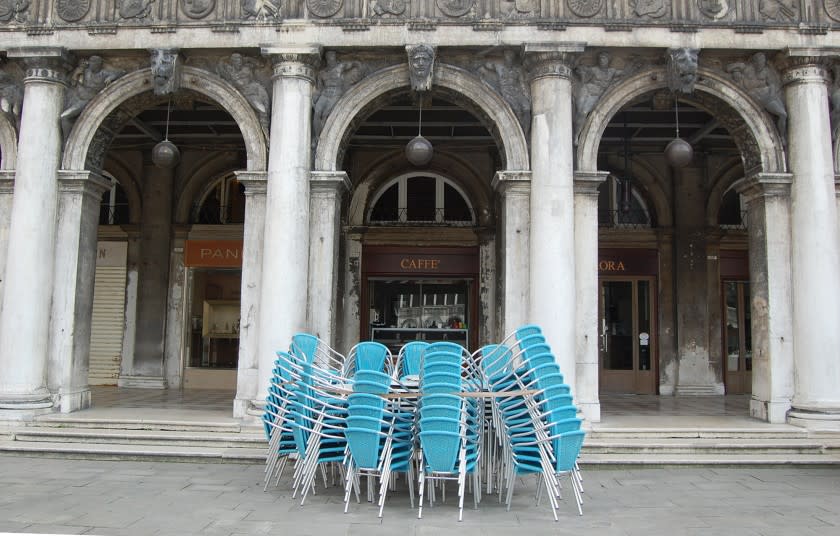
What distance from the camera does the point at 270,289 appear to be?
8.81 metres

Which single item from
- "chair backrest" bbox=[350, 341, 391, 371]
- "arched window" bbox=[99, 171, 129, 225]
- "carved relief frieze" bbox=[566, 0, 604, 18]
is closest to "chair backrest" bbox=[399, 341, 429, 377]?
"chair backrest" bbox=[350, 341, 391, 371]

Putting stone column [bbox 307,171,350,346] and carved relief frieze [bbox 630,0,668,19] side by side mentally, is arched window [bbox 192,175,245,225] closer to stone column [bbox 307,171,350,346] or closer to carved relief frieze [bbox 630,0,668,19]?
stone column [bbox 307,171,350,346]

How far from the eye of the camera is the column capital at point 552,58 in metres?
8.98

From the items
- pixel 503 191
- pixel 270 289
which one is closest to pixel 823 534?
pixel 503 191

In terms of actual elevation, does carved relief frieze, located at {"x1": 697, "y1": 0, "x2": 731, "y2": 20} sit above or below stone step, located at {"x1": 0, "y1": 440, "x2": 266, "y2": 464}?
above

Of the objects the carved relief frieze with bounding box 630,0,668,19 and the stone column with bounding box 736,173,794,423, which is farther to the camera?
the carved relief frieze with bounding box 630,0,668,19

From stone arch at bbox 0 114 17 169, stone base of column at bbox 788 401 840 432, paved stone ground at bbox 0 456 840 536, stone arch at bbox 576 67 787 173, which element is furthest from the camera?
stone arch at bbox 0 114 17 169

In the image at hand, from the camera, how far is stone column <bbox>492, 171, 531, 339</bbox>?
910 centimetres

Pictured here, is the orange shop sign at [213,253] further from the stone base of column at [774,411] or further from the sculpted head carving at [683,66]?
the stone base of column at [774,411]

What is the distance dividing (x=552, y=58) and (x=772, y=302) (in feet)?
15.0

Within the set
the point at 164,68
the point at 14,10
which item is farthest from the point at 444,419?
the point at 14,10

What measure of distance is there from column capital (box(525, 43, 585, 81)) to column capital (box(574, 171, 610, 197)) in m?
1.35

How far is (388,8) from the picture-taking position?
364 inches

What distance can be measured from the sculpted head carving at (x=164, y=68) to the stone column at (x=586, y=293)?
19.2ft
